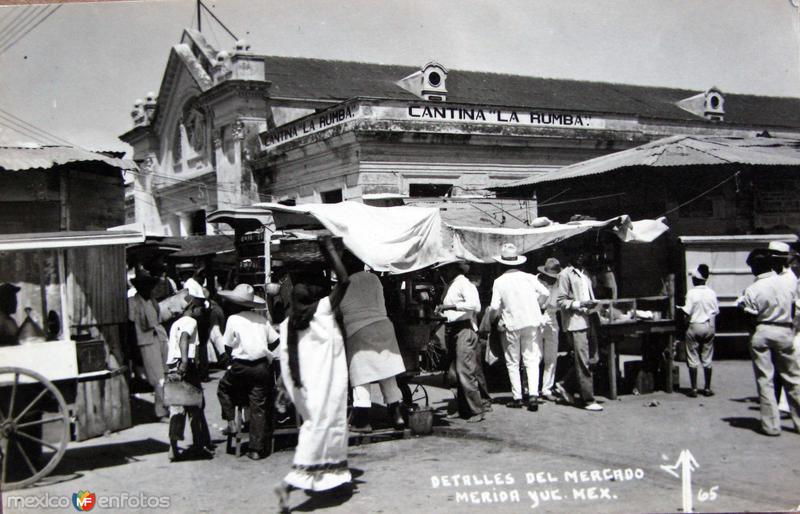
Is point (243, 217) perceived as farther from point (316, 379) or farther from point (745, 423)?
point (745, 423)

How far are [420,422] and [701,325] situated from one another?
4.19 m

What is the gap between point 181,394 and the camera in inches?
262

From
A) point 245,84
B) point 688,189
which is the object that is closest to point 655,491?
point 688,189

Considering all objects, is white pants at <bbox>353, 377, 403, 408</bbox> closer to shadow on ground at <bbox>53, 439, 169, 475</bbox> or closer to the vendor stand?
shadow on ground at <bbox>53, 439, 169, 475</bbox>

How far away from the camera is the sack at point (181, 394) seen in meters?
6.61

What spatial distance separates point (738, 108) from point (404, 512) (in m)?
30.7

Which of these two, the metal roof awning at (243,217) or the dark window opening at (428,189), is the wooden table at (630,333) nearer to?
the metal roof awning at (243,217)

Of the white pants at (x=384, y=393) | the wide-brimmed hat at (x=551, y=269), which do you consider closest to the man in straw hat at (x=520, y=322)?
the wide-brimmed hat at (x=551, y=269)

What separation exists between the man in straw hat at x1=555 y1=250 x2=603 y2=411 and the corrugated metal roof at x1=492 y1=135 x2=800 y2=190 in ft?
11.7

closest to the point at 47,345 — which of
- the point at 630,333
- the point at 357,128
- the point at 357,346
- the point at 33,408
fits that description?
the point at 33,408

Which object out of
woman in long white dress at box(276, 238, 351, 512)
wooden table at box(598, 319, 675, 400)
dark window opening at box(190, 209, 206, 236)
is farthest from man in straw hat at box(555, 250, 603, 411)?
dark window opening at box(190, 209, 206, 236)

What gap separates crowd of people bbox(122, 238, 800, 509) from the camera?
542cm

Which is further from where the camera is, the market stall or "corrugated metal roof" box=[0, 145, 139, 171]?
"corrugated metal roof" box=[0, 145, 139, 171]

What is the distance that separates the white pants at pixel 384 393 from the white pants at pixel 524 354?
1.90 meters
